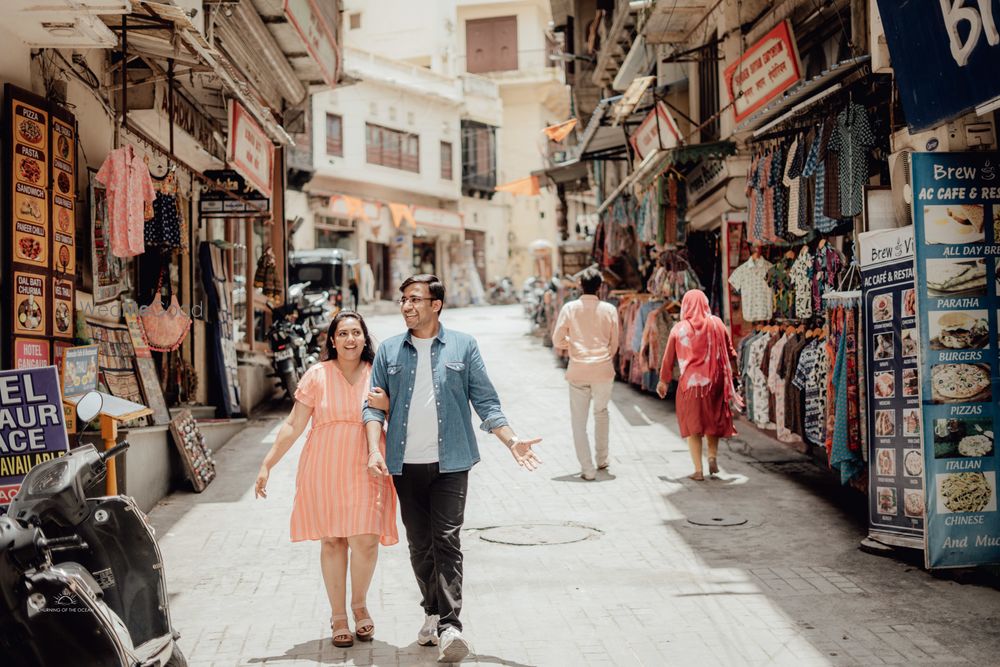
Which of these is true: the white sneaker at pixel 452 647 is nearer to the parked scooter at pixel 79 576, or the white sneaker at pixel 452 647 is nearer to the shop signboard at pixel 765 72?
the parked scooter at pixel 79 576

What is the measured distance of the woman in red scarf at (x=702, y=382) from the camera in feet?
31.2

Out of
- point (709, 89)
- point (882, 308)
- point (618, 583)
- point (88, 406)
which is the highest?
point (709, 89)

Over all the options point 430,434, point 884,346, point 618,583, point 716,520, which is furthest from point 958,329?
point 430,434

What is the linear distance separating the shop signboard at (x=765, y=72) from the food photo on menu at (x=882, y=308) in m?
3.44

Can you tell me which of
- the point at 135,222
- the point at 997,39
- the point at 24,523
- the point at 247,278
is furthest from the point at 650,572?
the point at 247,278

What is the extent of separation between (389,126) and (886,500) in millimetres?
38539

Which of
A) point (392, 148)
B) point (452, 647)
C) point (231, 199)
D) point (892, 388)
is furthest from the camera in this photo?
point (392, 148)

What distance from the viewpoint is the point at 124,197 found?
8.29 metres

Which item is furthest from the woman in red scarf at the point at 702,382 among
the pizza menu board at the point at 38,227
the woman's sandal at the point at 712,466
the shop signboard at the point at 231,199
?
the shop signboard at the point at 231,199

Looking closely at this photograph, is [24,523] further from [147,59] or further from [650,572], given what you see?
[147,59]

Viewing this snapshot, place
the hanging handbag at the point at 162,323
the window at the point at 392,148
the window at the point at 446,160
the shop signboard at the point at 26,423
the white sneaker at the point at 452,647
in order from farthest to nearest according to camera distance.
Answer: the window at the point at 446,160, the window at the point at 392,148, the hanging handbag at the point at 162,323, the shop signboard at the point at 26,423, the white sneaker at the point at 452,647

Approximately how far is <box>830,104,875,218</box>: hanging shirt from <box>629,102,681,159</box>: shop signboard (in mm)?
4212

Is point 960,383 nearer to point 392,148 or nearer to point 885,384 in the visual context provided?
point 885,384

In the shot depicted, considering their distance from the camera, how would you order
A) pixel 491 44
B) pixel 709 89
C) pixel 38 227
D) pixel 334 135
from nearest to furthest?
1. pixel 38 227
2. pixel 709 89
3. pixel 334 135
4. pixel 491 44
